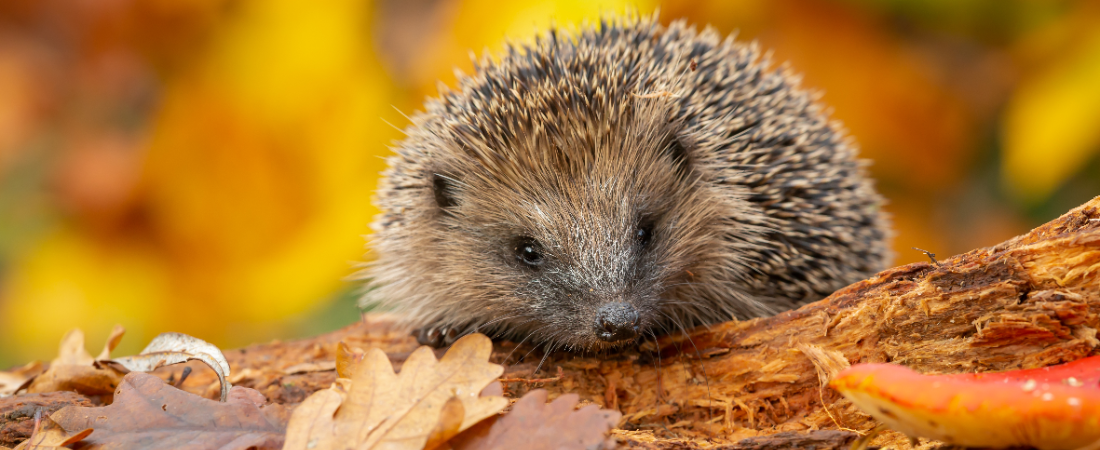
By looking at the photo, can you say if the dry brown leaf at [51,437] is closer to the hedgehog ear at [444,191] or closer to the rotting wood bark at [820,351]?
the rotting wood bark at [820,351]

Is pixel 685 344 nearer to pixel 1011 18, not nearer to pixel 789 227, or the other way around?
pixel 789 227

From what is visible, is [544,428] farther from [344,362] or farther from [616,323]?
[344,362]

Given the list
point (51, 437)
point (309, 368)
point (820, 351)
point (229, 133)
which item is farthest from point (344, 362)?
point (229, 133)

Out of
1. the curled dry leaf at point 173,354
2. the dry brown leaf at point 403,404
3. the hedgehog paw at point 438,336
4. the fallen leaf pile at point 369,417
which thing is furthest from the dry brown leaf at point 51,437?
the hedgehog paw at point 438,336

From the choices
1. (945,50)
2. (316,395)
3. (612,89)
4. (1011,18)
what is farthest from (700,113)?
(945,50)

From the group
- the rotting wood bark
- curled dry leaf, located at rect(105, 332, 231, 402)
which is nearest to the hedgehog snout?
the rotting wood bark

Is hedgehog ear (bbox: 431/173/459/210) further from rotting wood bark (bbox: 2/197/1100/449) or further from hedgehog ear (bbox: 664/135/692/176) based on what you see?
hedgehog ear (bbox: 664/135/692/176)
